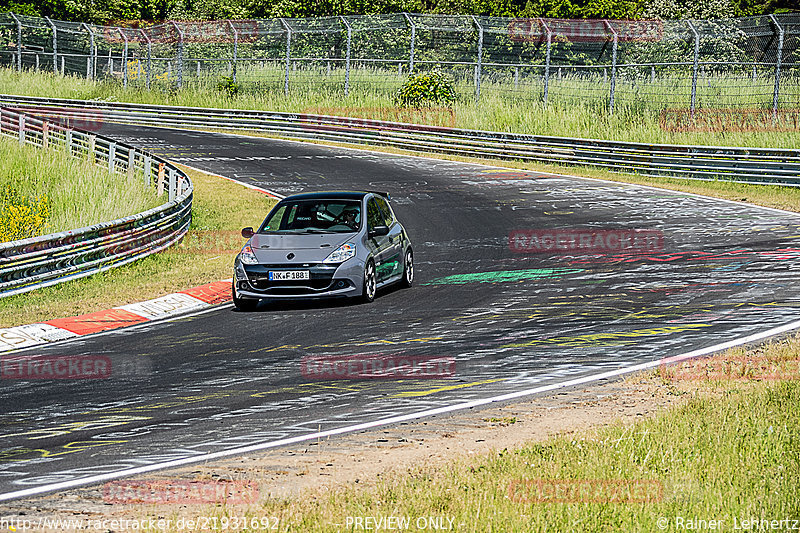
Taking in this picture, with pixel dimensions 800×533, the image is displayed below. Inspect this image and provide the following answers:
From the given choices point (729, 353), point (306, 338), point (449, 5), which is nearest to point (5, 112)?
point (306, 338)

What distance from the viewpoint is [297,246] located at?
12.9m

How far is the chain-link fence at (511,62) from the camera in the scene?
29.2 meters

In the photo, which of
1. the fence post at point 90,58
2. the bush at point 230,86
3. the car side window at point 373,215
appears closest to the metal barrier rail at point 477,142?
the bush at point 230,86

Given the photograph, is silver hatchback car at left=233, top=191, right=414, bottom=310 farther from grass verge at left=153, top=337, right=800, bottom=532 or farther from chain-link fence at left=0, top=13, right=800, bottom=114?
chain-link fence at left=0, top=13, right=800, bottom=114

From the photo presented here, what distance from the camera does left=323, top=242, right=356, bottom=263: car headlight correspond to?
12.6 m

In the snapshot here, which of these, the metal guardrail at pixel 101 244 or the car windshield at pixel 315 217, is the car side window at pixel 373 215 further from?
the metal guardrail at pixel 101 244

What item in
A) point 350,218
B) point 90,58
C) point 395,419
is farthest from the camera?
point 90,58

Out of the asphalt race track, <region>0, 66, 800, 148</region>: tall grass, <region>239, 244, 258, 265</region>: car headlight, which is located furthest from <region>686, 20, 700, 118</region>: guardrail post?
<region>239, 244, 258, 265</region>: car headlight

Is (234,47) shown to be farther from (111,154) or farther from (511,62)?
(111,154)

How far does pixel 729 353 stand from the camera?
9.70m

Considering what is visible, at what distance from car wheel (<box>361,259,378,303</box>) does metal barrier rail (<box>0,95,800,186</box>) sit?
1575cm

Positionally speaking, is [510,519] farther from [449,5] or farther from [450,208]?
[449,5]

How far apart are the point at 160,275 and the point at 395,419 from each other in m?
8.95

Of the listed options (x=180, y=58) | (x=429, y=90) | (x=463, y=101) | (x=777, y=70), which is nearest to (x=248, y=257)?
(x=777, y=70)
